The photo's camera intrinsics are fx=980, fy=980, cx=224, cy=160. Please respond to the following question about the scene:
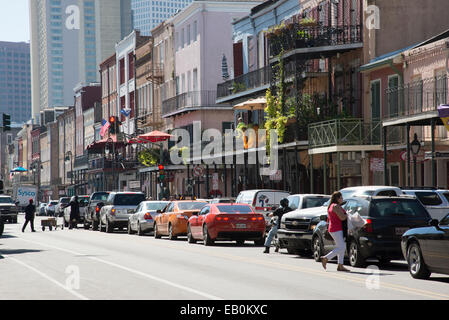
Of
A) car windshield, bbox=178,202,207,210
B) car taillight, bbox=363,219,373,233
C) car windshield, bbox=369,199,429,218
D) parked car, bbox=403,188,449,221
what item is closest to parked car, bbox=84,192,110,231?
car windshield, bbox=178,202,207,210

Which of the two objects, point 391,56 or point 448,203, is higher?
point 391,56

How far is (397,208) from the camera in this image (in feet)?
67.9

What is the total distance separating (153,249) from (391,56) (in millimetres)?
13984

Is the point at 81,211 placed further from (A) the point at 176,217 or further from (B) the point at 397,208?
(B) the point at 397,208

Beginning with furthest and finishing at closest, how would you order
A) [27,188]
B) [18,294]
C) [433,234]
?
[27,188], [433,234], [18,294]

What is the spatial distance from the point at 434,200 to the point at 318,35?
17879mm

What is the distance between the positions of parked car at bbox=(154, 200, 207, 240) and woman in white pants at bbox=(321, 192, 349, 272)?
46.8 ft

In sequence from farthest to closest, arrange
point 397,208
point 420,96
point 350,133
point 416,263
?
point 350,133 < point 420,96 < point 397,208 < point 416,263

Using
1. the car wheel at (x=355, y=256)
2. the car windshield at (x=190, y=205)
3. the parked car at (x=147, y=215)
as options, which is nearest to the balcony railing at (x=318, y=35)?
the parked car at (x=147, y=215)

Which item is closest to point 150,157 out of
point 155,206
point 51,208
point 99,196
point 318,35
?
point 99,196

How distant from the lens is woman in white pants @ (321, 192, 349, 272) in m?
19.5

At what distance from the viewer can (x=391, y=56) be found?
122 ft
